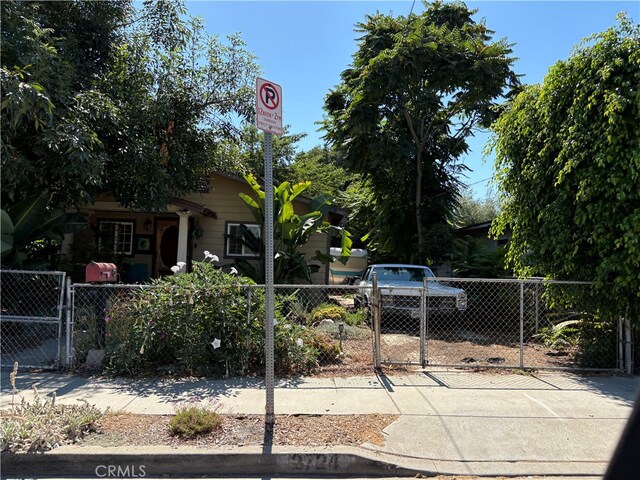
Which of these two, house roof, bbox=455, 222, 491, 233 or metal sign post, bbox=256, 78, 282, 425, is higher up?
house roof, bbox=455, 222, 491, 233

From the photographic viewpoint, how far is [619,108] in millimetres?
5969

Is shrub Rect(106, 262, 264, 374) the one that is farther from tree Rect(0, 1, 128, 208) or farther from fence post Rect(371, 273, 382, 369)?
tree Rect(0, 1, 128, 208)

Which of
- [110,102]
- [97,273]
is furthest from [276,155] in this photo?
[97,273]

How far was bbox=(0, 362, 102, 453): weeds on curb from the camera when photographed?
392 cm

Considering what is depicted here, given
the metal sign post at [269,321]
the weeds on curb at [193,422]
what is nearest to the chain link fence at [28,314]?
the weeds on curb at [193,422]

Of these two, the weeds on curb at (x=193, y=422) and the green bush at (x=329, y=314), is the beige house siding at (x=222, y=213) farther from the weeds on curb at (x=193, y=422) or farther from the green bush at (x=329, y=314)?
the weeds on curb at (x=193, y=422)

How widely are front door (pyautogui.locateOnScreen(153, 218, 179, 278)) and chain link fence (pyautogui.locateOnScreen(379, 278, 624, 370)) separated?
7.39 metres

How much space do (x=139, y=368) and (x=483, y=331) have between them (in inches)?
302

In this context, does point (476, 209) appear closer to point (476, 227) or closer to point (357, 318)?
point (476, 227)

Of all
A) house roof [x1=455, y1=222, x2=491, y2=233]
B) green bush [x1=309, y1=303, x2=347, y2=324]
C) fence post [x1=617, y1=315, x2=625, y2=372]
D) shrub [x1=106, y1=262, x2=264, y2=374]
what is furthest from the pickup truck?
house roof [x1=455, y1=222, x2=491, y2=233]

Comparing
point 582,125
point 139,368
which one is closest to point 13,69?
point 139,368

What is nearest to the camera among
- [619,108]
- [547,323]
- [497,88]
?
[619,108]

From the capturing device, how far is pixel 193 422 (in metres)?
4.29

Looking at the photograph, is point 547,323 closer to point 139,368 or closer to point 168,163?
point 139,368
